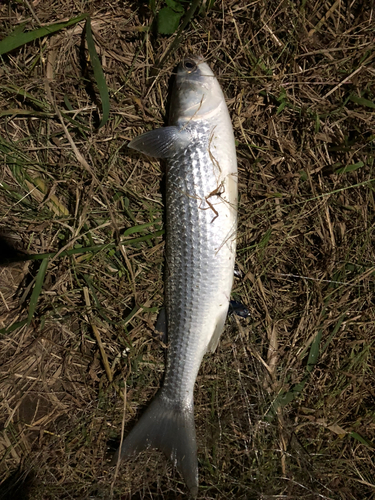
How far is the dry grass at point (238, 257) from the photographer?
205 centimetres

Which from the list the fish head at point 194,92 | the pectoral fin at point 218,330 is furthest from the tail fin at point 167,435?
the fish head at point 194,92

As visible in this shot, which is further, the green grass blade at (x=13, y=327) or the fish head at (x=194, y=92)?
the green grass blade at (x=13, y=327)

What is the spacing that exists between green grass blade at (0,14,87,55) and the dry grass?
12cm

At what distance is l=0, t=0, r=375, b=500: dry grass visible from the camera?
205 centimetres

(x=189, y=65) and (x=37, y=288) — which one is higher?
(x=189, y=65)

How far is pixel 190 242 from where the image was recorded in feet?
6.27

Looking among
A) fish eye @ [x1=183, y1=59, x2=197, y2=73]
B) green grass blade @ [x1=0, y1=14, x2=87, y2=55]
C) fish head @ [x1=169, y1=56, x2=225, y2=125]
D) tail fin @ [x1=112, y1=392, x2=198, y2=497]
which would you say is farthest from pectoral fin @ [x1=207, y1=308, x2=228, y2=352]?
green grass blade @ [x1=0, y1=14, x2=87, y2=55]

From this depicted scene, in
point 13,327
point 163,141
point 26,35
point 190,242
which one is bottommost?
point 13,327

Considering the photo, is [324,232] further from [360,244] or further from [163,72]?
[163,72]

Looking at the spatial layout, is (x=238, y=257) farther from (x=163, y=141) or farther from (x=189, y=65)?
(x=189, y=65)

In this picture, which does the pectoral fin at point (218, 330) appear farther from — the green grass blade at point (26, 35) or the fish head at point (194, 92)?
the green grass blade at point (26, 35)

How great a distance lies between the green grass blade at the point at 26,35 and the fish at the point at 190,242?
28.9 inches

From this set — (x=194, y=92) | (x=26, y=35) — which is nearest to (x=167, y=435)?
(x=194, y=92)

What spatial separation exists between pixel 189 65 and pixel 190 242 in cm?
109
